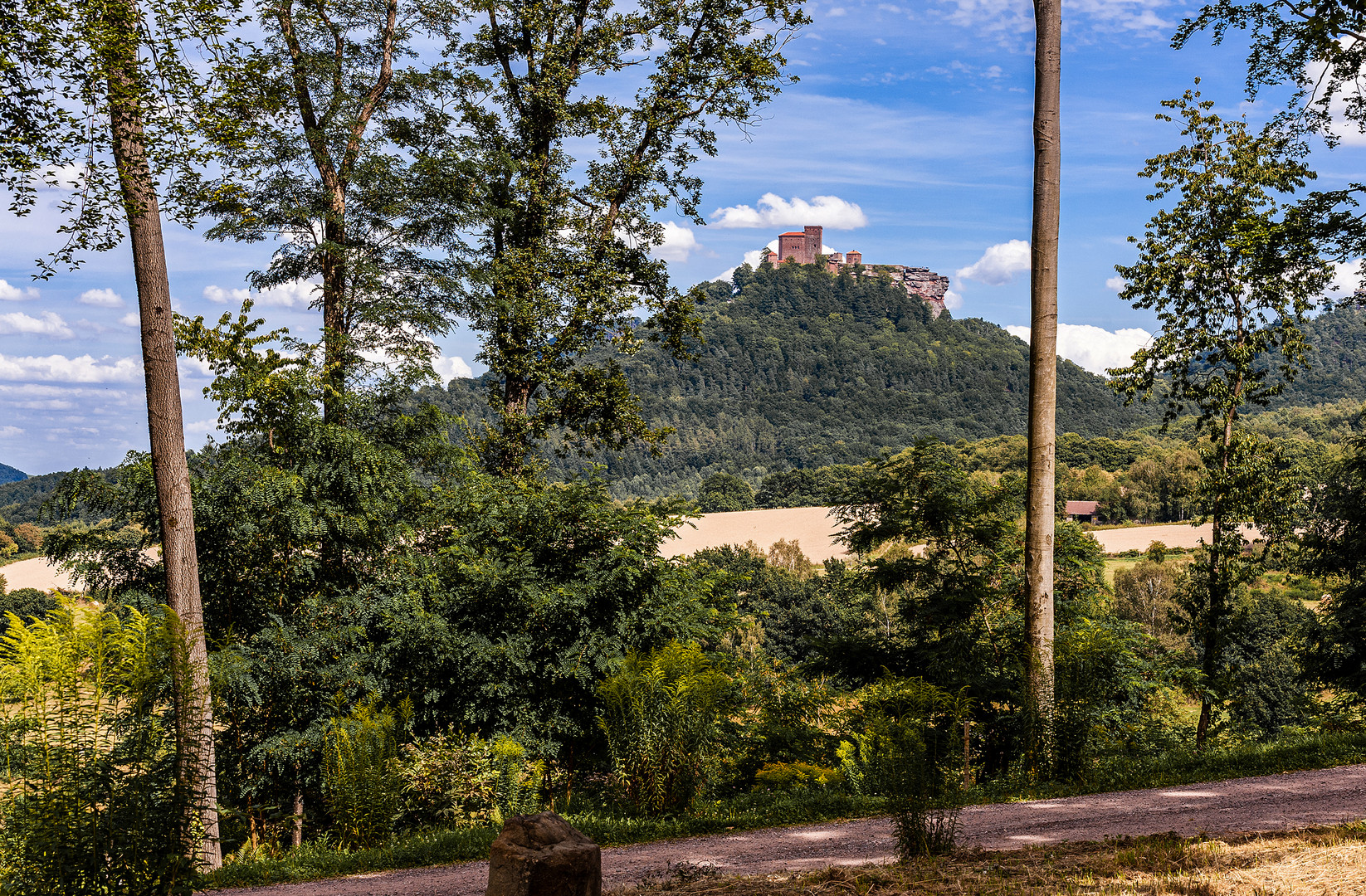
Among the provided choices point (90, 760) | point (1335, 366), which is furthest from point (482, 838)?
point (1335, 366)

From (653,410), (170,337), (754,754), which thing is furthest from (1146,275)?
(653,410)

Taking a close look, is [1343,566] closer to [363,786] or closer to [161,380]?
[363,786]

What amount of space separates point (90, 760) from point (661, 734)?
4803mm

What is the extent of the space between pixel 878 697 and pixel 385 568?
263 inches

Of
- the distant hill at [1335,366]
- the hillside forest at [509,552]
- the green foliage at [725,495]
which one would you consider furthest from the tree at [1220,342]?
the distant hill at [1335,366]

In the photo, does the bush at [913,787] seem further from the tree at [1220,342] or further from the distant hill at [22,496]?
the distant hill at [22,496]

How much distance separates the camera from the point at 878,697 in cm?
996

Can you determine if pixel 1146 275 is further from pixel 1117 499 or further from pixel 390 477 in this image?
pixel 1117 499

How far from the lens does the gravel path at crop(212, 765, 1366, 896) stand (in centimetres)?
587

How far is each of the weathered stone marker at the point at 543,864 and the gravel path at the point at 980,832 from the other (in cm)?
190

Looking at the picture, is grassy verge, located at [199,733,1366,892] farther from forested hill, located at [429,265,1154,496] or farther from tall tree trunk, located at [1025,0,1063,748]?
forested hill, located at [429,265,1154,496]

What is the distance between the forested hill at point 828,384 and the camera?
424ft

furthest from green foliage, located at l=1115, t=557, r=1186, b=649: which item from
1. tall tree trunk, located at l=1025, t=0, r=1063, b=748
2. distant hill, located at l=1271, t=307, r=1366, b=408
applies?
distant hill, located at l=1271, t=307, r=1366, b=408

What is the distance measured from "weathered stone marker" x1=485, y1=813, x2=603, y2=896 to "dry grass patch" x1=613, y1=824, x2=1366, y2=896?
135 centimetres
